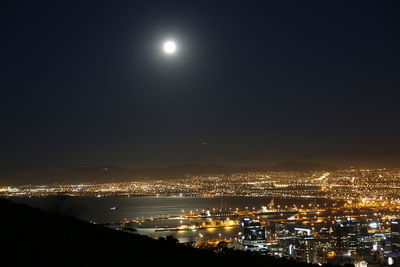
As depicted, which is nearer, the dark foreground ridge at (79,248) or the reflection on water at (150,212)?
the dark foreground ridge at (79,248)

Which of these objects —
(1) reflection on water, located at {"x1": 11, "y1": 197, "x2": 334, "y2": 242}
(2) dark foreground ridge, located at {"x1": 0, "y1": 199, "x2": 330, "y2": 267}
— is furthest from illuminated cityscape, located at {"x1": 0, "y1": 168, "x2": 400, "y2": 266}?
(2) dark foreground ridge, located at {"x1": 0, "y1": 199, "x2": 330, "y2": 267}

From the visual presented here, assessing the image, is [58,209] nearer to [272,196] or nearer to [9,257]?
[9,257]

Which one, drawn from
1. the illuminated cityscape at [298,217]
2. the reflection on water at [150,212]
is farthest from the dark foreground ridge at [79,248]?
the reflection on water at [150,212]

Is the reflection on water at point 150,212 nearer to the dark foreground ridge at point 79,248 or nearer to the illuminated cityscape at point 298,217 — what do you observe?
the illuminated cityscape at point 298,217

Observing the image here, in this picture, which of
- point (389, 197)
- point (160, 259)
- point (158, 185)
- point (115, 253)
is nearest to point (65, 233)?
point (115, 253)

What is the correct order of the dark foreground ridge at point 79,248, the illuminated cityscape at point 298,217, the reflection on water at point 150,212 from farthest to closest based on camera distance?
the illuminated cityscape at point 298,217, the reflection on water at point 150,212, the dark foreground ridge at point 79,248

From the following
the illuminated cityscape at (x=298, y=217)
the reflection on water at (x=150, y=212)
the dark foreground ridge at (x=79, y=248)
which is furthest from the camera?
the illuminated cityscape at (x=298, y=217)

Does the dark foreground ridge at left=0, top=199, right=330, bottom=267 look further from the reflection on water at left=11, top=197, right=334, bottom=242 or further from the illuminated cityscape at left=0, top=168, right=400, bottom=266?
the reflection on water at left=11, top=197, right=334, bottom=242

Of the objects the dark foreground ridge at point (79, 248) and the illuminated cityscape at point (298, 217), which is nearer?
the dark foreground ridge at point (79, 248)

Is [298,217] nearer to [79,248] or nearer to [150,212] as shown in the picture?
[150,212]
